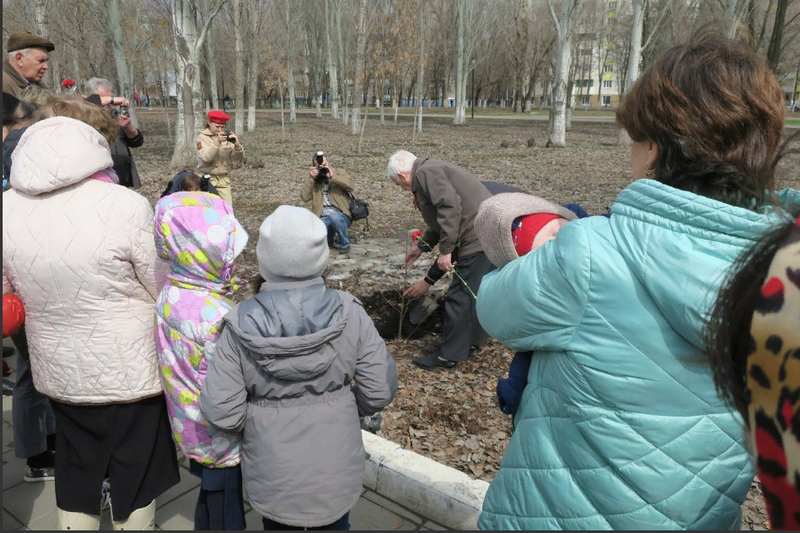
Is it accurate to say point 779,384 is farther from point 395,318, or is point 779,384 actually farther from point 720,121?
point 395,318

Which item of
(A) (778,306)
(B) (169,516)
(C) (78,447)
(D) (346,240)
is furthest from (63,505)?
(D) (346,240)

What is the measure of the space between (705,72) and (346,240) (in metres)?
6.62

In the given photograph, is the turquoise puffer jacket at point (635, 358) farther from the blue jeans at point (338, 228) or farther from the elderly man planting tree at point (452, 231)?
the blue jeans at point (338, 228)

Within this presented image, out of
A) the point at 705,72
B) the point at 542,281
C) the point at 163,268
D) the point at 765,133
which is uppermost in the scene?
the point at 705,72

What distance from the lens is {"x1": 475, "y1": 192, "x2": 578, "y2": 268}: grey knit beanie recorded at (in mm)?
1465

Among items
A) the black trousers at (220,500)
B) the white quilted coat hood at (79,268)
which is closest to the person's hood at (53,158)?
the white quilted coat hood at (79,268)

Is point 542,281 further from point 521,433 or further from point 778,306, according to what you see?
point 778,306

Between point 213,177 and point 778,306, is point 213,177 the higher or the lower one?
the lower one

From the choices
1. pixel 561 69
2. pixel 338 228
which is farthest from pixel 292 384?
pixel 561 69

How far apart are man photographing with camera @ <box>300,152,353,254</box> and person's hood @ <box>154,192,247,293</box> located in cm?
540

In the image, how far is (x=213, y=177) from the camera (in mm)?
7902

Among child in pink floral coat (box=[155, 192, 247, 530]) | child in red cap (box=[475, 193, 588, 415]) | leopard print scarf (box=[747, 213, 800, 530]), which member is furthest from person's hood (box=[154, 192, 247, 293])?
leopard print scarf (box=[747, 213, 800, 530])

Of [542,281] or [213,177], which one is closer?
[542,281]

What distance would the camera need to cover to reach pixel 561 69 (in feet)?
64.1
